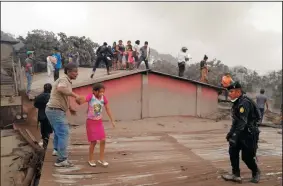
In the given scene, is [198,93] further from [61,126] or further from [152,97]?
[61,126]

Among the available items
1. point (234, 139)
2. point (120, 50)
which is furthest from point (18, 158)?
point (120, 50)

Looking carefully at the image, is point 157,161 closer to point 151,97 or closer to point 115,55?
→ point 151,97

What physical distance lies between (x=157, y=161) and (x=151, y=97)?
6.90 meters

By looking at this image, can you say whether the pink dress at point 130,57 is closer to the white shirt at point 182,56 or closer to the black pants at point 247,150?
the white shirt at point 182,56

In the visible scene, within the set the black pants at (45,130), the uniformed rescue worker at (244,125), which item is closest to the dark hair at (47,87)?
the black pants at (45,130)

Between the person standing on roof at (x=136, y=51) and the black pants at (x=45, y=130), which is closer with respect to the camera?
the black pants at (x=45, y=130)

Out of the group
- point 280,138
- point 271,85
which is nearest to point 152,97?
point 280,138

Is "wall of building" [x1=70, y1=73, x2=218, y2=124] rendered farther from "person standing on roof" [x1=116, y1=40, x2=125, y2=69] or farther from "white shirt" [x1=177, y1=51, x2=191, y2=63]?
"person standing on roof" [x1=116, y1=40, x2=125, y2=69]

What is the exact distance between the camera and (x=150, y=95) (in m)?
12.7

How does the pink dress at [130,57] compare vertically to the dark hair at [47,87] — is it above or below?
above

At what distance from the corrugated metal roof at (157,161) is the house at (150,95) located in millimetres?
3124

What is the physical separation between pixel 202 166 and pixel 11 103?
9.54 m

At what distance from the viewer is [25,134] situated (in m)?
11.1

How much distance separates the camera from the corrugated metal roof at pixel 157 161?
15.7 ft
